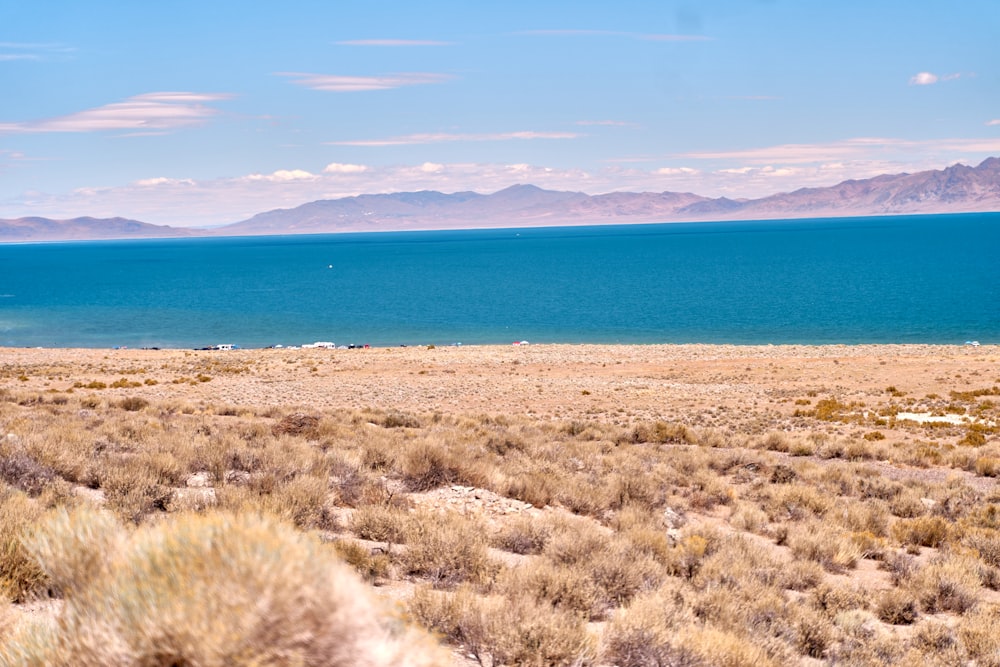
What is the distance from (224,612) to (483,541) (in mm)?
5304

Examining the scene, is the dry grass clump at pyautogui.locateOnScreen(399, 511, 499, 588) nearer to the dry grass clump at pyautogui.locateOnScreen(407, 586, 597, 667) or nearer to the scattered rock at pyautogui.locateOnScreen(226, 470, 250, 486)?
the dry grass clump at pyautogui.locateOnScreen(407, 586, 597, 667)

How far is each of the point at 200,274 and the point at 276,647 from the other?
18811cm

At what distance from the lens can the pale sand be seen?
2873 cm

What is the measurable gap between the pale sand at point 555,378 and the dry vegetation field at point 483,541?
5.94 metres

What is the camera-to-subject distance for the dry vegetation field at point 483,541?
3428 millimetres

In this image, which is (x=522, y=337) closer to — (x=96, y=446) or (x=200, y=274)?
(x=96, y=446)

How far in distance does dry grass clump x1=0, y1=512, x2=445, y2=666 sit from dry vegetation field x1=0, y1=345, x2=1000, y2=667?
11 millimetres

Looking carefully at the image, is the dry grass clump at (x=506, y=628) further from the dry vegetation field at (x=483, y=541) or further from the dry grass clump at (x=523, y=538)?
the dry grass clump at (x=523, y=538)

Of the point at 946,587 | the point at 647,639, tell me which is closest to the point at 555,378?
the point at 946,587

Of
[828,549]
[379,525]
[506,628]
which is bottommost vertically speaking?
[828,549]

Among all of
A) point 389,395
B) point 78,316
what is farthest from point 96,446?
point 78,316

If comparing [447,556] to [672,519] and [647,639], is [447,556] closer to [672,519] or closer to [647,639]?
[647,639]

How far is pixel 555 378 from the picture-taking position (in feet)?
127

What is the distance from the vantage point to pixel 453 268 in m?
178
